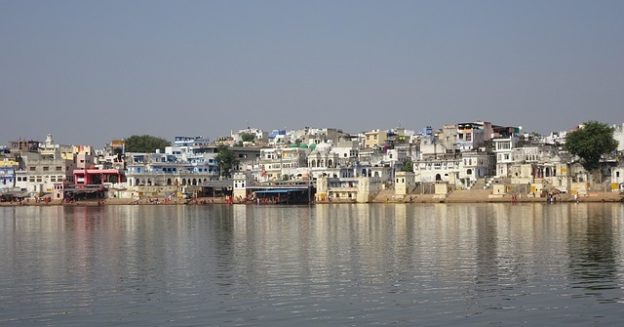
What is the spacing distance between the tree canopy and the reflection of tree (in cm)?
2717

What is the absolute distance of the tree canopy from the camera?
2744 inches

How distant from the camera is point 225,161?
9150 centimetres

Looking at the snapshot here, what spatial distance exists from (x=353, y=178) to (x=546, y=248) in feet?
163

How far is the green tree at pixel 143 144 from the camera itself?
4166 inches

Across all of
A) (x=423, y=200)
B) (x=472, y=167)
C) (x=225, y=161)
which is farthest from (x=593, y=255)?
(x=225, y=161)

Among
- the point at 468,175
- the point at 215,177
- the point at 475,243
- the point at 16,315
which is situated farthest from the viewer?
the point at 215,177

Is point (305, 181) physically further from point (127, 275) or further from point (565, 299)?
point (565, 299)

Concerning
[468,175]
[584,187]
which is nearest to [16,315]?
[584,187]

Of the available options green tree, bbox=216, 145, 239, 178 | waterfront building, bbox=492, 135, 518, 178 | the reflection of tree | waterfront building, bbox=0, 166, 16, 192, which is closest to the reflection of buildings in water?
the reflection of tree

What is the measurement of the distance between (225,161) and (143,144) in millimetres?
18737

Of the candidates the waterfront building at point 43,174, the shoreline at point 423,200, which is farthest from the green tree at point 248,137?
the shoreline at point 423,200

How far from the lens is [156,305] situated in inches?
767

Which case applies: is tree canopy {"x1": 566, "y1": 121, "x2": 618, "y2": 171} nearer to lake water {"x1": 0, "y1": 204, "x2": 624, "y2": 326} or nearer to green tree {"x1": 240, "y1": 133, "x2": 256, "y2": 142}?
lake water {"x1": 0, "y1": 204, "x2": 624, "y2": 326}

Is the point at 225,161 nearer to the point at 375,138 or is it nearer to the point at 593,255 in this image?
the point at 375,138
